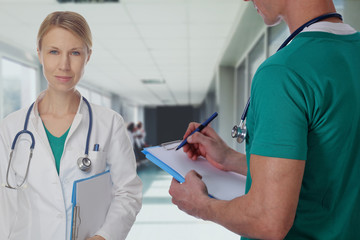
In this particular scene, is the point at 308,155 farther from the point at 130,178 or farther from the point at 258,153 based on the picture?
the point at 130,178

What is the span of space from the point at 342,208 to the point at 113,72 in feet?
23.7

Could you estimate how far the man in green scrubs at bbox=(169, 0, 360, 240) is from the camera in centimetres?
59

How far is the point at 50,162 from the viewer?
104 centimetres

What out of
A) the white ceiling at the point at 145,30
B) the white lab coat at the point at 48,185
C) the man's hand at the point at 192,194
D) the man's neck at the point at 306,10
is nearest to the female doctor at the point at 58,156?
the white lab coat at the point at 48,185

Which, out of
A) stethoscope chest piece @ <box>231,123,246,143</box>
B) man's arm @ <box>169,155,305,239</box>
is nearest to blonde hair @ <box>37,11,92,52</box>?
stethoscope chest piece @ <box>231,123,246,143</box>

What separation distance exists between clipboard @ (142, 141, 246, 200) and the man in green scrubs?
3.0 inches

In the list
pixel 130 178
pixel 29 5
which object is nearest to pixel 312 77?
pixel 130 178

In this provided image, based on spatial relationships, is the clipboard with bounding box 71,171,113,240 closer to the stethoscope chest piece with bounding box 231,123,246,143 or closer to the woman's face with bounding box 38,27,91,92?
the woman's face with bounding box 38,27,91,92

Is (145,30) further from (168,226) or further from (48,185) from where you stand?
(48,185)

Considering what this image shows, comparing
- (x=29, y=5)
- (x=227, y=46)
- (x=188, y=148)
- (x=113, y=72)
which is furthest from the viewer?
(x=113, y=72)

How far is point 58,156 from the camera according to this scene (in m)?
1.08

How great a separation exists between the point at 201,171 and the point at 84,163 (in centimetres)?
42

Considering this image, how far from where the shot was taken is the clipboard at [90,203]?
36.0 inches

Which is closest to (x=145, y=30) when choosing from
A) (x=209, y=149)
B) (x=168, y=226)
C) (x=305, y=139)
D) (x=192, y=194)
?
(x=168, y=226)
